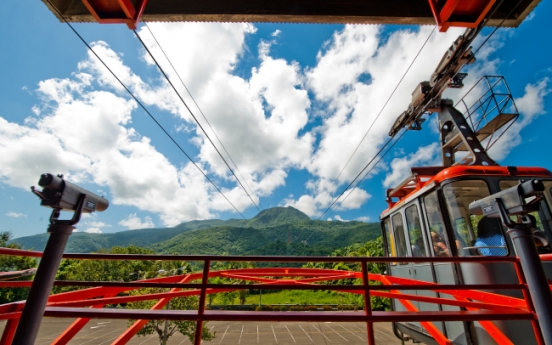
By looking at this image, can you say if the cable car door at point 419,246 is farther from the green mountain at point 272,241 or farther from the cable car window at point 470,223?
the green mountain at point 272,241

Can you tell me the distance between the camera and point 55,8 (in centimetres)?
299

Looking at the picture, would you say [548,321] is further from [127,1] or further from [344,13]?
[127,1]

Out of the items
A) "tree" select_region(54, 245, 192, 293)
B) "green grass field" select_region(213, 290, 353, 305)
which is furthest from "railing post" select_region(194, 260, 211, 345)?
"green grass field" select_region(213, 290, 353, 305)

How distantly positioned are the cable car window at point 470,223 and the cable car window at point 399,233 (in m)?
1.58

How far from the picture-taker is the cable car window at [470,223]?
12.0 feet

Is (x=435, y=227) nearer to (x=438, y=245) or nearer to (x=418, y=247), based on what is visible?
(x=438, y=245)

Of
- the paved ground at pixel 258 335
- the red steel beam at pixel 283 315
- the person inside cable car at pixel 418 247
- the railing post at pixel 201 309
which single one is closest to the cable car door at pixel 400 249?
the person inside cable car at pixel 418 247

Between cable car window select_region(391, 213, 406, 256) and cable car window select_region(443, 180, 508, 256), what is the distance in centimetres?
158

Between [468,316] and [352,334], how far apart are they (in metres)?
25.5

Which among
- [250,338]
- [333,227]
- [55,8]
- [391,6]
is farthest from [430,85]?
[333,227]

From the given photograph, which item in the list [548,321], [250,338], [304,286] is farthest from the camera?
[250,338]

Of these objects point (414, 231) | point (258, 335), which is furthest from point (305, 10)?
point (258, 335)

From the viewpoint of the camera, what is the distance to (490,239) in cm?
369

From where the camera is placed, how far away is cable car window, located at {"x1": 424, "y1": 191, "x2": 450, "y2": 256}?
404cm
